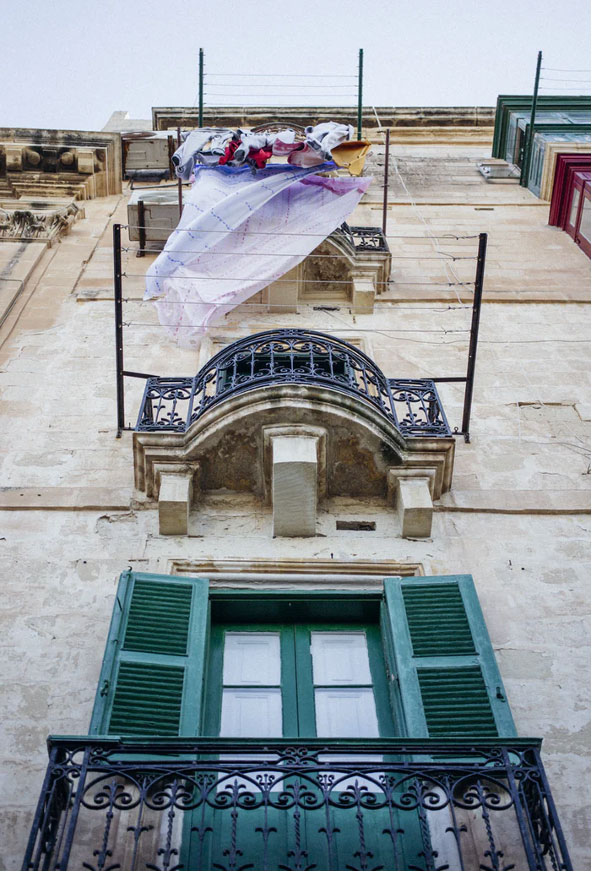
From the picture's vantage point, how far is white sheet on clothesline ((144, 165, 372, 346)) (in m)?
12.6

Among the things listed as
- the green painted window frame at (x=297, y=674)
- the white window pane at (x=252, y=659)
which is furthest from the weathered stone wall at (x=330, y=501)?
the white window pane at (x=252, y=659)

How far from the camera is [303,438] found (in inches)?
379

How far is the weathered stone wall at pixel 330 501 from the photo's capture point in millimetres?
8133

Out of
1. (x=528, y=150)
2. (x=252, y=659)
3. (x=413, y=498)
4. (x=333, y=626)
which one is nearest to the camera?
(x=252, y=659)

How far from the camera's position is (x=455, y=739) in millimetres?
6938

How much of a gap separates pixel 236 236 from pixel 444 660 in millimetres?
6450

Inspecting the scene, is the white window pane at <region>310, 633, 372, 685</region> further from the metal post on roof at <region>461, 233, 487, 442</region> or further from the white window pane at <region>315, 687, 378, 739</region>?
the metal post on roof at <region>461, 233, 487, 442</region>

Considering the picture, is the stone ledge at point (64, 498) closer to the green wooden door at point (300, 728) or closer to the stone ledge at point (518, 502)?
the green wooden door at point (300, 728)

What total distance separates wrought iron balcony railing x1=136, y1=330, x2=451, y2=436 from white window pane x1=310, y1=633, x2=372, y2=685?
209 centimetres

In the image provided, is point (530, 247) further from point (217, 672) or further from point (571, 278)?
point (217, 672)

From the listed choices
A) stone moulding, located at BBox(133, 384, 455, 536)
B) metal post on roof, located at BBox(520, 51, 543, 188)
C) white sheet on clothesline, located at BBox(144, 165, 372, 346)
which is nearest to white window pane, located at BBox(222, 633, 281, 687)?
stone moulding, located at BBox(133, 384, 455, 536)

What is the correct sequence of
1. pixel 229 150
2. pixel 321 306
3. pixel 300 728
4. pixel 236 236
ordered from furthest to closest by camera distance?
pixel 321 306 < pixel 229 150 < pixel 236 236 < pixel 300 728

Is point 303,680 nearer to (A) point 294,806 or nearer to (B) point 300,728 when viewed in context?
(B) point 300,728

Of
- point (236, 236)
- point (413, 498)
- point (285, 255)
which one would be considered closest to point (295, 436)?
point (413, 498)
